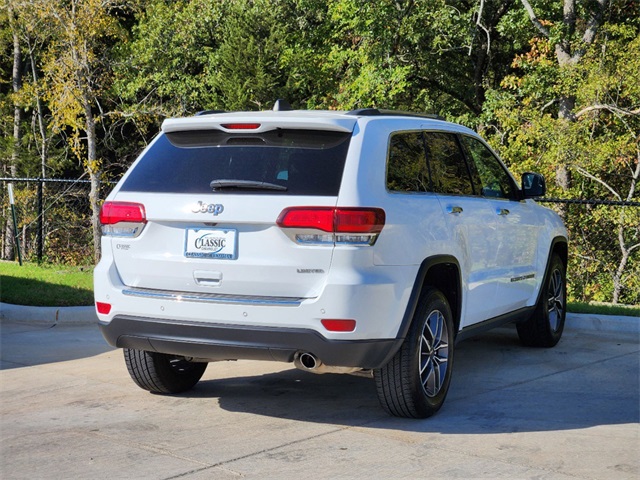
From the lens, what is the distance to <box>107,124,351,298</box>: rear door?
5574 mm

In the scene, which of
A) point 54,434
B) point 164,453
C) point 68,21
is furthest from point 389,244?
point 68,21

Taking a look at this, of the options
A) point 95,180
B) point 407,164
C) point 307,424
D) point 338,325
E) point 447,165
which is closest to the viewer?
point 338,325

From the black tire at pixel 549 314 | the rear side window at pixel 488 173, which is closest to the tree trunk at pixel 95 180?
the black tire at pixel 549 314

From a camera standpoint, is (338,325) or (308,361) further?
(308,361)

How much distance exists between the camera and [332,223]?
5484 millimetres

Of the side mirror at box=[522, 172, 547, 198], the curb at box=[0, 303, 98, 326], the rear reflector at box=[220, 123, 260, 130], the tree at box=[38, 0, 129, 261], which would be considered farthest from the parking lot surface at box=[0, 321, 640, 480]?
the tree at box=[38, 0, 129, 261]

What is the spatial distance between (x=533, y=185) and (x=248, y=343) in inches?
138

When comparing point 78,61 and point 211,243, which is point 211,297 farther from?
point 78,61

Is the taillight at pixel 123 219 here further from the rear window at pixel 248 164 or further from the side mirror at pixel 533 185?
the side mirror at pixel 533 185

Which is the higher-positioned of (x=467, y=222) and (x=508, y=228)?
(x=467, y=222)

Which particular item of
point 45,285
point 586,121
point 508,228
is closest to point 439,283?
point 508,228

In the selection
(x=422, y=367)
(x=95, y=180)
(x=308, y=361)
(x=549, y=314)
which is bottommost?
(x=95, y=180)

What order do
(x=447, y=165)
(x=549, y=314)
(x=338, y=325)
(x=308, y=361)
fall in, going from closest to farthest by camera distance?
(x=338, y=325)
(x=308, y=361)
(x=447, y=165)
(x=549, y=314)

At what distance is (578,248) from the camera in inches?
772
